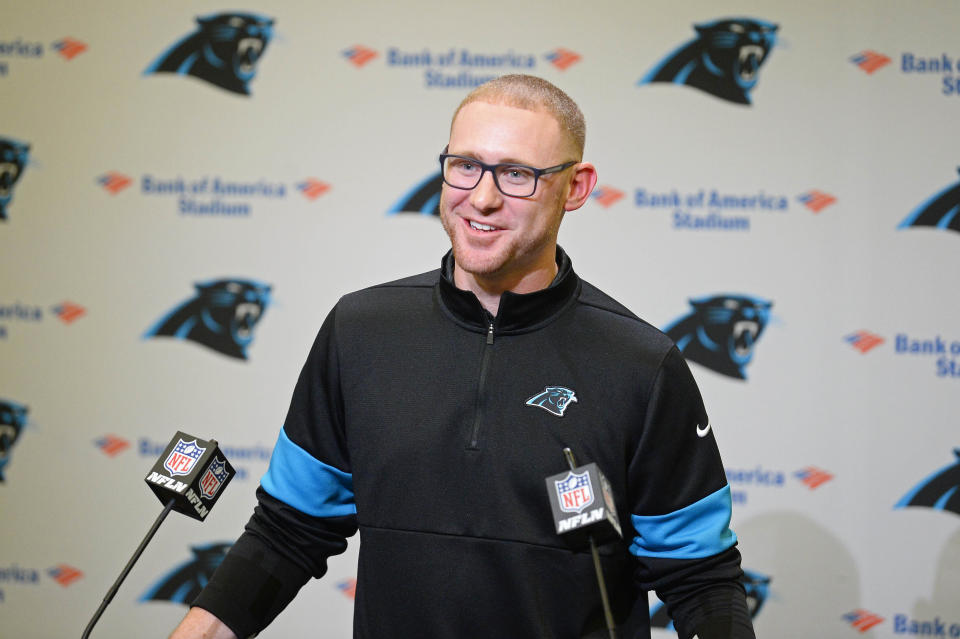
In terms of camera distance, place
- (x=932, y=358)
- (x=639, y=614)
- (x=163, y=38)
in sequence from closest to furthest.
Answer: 1. (x=639, y=614)
2. (x=932, y=358)
3. (x=163, y=38)

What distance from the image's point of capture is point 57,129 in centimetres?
314

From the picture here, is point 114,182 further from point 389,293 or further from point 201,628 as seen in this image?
point 201,628

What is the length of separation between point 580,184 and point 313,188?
171 centimetres

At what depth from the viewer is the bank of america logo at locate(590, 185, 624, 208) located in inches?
117

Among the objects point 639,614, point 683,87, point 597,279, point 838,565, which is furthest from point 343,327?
point 838,565

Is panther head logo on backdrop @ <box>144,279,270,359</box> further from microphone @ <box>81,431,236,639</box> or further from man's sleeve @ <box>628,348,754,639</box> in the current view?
man's sleeve @ <box>628,348,754,639</box>

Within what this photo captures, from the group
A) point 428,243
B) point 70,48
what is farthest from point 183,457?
point 70,48

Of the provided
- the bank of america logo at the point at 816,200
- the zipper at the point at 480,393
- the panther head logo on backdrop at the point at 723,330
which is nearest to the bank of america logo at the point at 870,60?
the bank of america logo at the point at 816,200

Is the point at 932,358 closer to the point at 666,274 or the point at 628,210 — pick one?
the point at 666,274

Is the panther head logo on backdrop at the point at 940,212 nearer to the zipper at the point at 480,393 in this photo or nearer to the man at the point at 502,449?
the man at the point at 502,449

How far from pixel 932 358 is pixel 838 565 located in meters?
0.72

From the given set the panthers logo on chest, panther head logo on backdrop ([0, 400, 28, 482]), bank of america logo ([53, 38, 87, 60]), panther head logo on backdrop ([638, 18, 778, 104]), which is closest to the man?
the panthers logo on chest

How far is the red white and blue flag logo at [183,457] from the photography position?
1.32 metres

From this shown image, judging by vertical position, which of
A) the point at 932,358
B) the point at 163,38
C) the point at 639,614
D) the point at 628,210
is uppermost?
the point at 163,38
